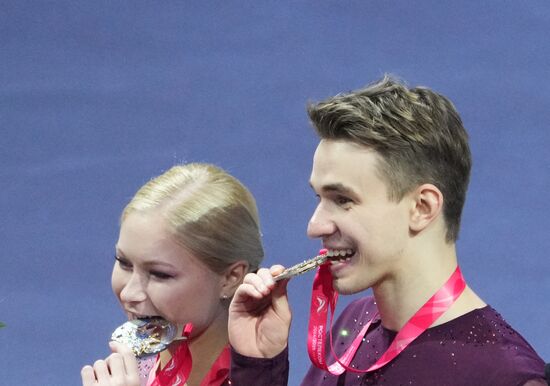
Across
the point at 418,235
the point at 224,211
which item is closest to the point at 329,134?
the point at 418,235

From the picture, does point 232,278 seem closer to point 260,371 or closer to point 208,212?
point 208,212

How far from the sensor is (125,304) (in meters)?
3.41

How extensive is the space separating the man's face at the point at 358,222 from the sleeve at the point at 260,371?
1.10 feet

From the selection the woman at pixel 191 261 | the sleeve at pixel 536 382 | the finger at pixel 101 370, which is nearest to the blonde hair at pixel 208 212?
the woman at pixel 191 261

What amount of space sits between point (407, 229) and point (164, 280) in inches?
36.3

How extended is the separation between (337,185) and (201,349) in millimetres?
945

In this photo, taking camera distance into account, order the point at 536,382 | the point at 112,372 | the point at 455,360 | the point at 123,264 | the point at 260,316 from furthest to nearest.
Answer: the point at 123,264, the point at 260,316, the point at 112,372, the point at 455,360, the point at 536,382

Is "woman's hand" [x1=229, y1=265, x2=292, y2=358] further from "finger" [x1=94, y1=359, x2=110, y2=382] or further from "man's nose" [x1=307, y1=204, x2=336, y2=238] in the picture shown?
"finger" [x1=94, y1=359, x2=110, y2=382]

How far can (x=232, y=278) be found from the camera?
11.3 ft

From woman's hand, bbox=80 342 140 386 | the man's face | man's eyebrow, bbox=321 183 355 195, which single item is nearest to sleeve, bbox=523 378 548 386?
the man's face

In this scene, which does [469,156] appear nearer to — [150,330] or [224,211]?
[224,211]

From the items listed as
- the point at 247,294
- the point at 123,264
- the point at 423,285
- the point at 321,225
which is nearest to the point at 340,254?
the point at 321,225

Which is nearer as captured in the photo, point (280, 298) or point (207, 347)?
point (280, 298)

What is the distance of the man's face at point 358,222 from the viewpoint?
9.14 feet
